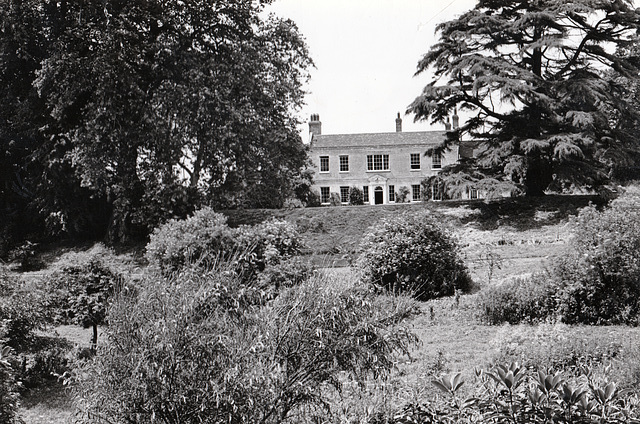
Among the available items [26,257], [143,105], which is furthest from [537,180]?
[26,257]

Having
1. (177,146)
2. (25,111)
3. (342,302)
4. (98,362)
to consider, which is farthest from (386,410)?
(25,111)

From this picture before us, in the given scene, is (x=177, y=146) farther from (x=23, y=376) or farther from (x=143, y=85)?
(x=23, y=376)

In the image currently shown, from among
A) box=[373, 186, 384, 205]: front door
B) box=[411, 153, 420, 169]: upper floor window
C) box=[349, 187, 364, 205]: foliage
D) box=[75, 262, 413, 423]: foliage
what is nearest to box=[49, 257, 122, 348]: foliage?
box=[75, 262, 413, 423]: foliage

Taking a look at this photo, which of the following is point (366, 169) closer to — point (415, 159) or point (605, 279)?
point (415, 159)

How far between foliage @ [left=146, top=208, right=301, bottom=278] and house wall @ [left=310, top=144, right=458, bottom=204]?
105 feet

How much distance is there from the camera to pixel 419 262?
1389 cm

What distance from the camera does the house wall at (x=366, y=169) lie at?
159 feet

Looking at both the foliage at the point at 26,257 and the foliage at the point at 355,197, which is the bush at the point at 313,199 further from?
the foliage at the point at 26,257

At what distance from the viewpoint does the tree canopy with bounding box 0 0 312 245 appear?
2255 centimetres

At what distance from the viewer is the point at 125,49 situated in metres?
22.6

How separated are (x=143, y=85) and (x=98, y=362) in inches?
815

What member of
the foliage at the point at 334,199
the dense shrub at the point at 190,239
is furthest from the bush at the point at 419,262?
the foliage at the point at 334,199

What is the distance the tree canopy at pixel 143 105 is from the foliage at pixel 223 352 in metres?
17.4

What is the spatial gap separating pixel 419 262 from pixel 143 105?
13.2m
